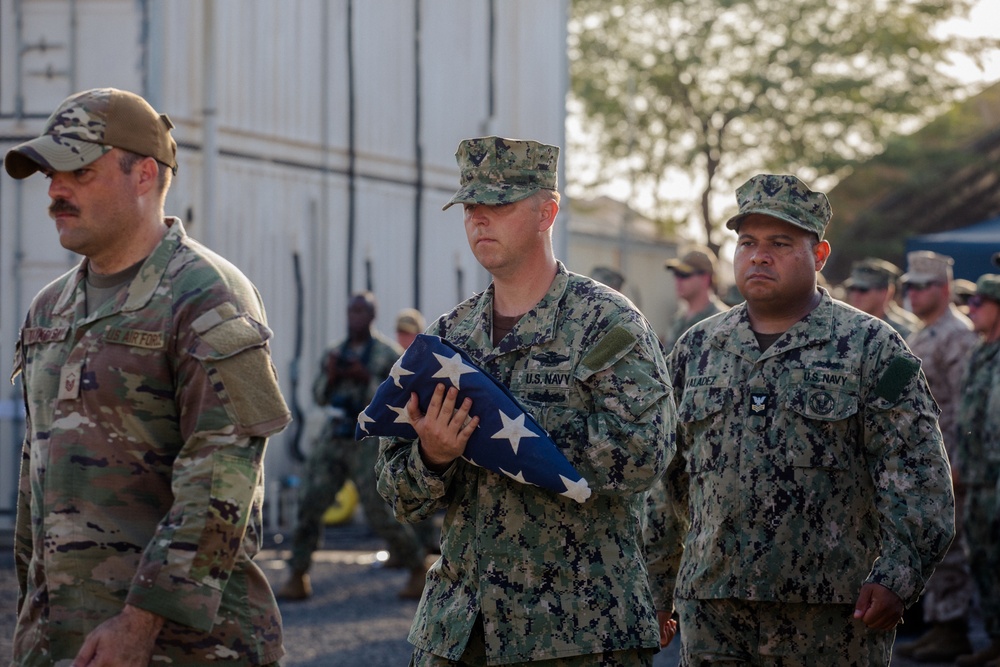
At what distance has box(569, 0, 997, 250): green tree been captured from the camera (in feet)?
104

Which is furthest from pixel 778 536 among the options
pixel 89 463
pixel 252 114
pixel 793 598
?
pixel 252 114

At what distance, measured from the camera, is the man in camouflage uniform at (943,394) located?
9.16m

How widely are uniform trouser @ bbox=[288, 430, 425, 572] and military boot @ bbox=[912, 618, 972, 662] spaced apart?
145 inches

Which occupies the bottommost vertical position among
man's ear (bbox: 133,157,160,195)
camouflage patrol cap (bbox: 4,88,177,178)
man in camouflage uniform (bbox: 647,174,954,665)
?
man in camouflage uniform (bbox: 647,174,954,665)

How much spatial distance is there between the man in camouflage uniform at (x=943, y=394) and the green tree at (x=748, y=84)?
22.3 metres

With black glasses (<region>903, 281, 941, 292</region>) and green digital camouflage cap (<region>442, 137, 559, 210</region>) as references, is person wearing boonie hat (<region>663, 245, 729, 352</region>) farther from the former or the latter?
green digital camouflage cap (<region>442, 137, 559, 210</region>)

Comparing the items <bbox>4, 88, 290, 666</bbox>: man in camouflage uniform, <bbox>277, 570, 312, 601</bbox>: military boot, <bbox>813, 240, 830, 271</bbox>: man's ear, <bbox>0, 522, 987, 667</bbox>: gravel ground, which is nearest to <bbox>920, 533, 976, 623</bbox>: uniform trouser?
<bbox>0, 522, 987, 667</bbox>: gravel ground

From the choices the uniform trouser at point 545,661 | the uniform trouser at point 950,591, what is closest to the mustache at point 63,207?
the uniform trouser at point 545,661

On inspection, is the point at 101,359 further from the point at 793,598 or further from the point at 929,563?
Result: the point at 929,563

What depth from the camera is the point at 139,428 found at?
144 inches

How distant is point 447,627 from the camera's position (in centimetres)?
402

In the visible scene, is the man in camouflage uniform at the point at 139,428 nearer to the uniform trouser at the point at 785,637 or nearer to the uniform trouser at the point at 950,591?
the uniform trouser at the point at 785,637

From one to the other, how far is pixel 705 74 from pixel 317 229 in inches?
776

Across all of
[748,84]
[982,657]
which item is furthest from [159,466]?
[748,84]
